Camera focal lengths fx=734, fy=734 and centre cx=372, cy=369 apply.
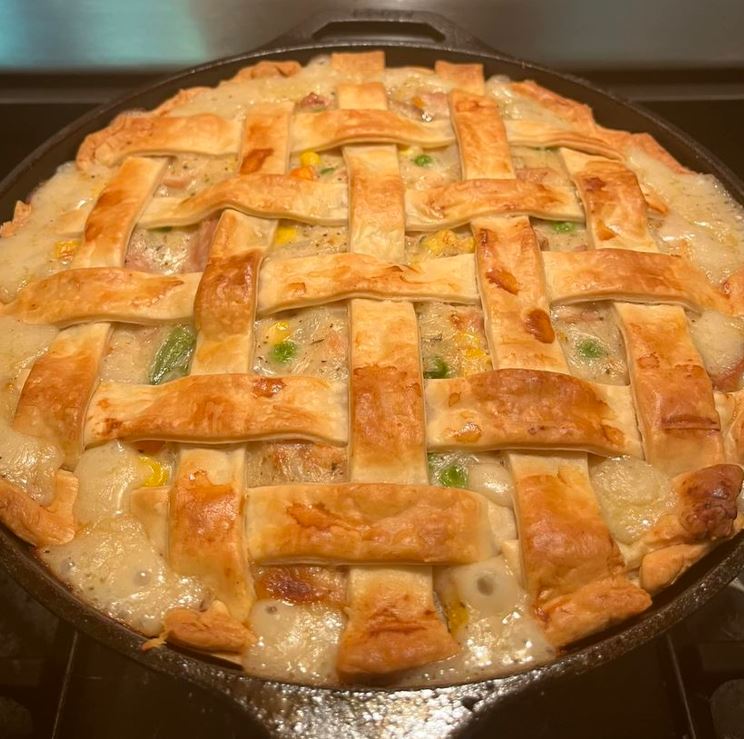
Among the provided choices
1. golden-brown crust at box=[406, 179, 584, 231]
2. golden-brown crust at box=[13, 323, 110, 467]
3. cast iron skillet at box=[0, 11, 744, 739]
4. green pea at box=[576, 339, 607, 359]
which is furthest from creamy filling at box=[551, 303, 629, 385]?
golden-brown crust at box=[13, 323, 110, 467]

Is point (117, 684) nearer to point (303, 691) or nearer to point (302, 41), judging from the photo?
point (303, 691)

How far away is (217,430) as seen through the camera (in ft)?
4.15

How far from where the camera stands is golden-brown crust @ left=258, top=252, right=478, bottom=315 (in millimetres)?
1472

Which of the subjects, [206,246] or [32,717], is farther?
[206,246]

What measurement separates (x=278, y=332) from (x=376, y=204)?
1.29 ft

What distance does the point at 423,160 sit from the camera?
6.09 ft

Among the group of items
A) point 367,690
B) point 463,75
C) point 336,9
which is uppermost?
point 336,9

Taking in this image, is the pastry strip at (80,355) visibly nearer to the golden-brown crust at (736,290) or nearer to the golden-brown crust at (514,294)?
the golden-brown crust at (514,294)

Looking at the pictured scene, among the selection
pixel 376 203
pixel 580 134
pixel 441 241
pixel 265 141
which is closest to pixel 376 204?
pixel 376 203

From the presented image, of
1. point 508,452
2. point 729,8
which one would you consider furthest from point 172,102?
point 729,8

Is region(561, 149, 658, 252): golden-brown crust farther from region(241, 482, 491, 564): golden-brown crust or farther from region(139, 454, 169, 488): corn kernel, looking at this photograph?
region(139, 454, 169, 488): corn kernel

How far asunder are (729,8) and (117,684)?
2.90 meters

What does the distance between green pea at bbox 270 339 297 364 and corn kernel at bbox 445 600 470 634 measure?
562 mm

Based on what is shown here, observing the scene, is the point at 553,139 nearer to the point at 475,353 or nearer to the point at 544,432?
the point at 475,353
